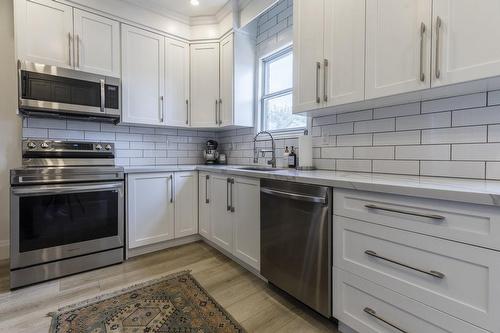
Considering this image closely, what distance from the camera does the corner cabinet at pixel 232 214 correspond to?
2.00 meters

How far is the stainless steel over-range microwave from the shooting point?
2.04 m

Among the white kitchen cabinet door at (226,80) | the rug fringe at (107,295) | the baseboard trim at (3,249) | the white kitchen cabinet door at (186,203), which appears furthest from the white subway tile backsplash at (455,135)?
the baseboard trim at (3,249)

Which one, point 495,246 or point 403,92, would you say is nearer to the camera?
point 495,246

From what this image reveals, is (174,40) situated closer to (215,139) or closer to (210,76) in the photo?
(210,76)

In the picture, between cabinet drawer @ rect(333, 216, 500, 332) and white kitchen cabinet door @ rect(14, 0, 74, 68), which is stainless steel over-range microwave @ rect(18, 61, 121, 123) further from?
cabinet drawer @ rect(333, 216, 500, 332)

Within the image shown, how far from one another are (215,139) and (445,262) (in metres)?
2.99

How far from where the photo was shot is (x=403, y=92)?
1.35m

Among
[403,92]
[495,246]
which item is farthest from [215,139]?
[495,246]

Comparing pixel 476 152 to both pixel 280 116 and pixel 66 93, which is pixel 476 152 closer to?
pixel 280 116

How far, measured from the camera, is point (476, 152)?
1.33 metres

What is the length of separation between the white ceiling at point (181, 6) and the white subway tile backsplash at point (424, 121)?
2.26 meters

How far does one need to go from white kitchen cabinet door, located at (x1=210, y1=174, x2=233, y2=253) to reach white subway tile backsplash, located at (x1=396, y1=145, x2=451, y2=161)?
1.43 metres

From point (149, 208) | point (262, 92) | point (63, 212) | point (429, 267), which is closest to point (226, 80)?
point (262, 92)

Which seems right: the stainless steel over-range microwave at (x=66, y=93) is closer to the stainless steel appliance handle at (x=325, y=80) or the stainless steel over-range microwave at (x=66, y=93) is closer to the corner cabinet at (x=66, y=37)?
the corner cabinet at (x=66, y=37)
